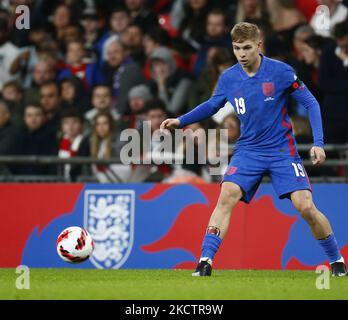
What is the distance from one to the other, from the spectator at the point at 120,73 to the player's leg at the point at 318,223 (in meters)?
6.40

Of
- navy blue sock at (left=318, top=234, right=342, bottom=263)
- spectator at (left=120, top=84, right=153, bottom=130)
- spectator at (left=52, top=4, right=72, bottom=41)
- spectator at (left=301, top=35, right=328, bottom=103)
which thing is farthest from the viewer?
spectator at (left=52, top=4, right=72, bottom=41)

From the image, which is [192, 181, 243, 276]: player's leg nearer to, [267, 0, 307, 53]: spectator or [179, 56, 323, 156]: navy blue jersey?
[179, 56, 323, 156]: navy blue jersey

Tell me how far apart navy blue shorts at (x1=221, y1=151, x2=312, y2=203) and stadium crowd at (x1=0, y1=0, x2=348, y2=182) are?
12.0 feet

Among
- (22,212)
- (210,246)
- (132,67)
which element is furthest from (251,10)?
(210,246)

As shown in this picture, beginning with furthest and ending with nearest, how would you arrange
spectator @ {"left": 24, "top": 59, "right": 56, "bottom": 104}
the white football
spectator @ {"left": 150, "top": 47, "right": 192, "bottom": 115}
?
spectator @ {"left": 24, "top": 59, "right": 56, "bottom": 104} < spectator @ {"left": 150, "top": 47, "right": 192, "bottom": 115} < the white football

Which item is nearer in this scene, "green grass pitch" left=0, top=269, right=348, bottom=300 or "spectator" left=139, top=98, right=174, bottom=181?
"green grass pitch" left=0, top=269, right=348, bottom=300

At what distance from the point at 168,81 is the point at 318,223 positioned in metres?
6.37

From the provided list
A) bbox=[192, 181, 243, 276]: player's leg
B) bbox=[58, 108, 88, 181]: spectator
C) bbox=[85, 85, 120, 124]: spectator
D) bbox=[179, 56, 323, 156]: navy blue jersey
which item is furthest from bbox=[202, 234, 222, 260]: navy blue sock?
bbox=[85, 85, 120, 124]: spectator

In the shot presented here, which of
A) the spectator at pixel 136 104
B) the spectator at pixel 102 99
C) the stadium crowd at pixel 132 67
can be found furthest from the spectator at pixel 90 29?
the spectator at pixel 136 104

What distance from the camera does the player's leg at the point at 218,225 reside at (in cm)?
938

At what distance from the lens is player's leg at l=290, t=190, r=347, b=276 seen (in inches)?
372

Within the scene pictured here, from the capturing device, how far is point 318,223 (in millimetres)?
9578
